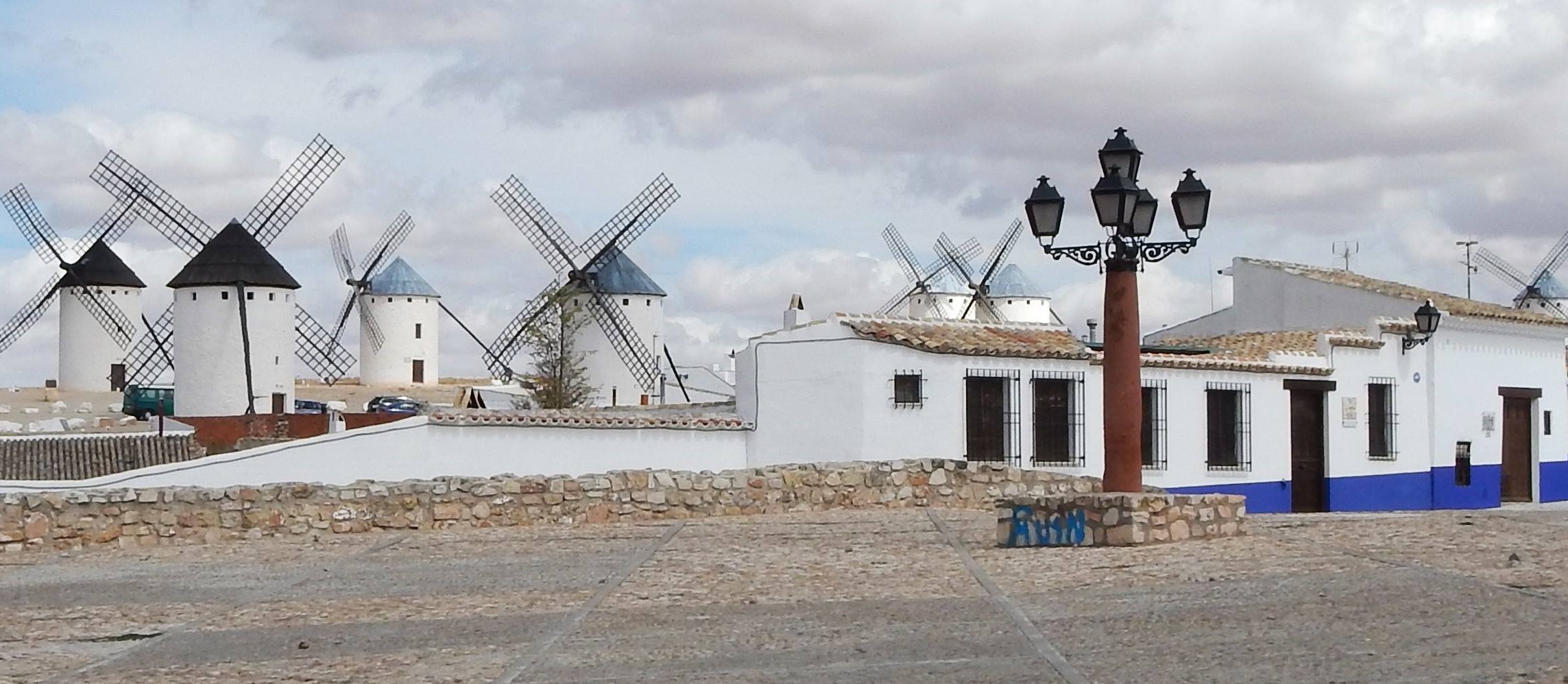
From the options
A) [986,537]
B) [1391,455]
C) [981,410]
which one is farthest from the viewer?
[1391,455]

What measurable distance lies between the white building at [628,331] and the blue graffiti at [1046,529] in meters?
37.4

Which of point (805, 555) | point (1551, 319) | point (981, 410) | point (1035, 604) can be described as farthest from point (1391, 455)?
point (1035, 604)

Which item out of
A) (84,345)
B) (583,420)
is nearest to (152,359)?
(84,345)

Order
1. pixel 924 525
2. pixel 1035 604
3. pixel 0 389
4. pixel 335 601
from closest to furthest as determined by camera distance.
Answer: pixel 1035 604, pixel 335 601, pixel 924 525, pixel 0 389

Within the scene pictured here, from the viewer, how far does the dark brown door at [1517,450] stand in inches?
1073

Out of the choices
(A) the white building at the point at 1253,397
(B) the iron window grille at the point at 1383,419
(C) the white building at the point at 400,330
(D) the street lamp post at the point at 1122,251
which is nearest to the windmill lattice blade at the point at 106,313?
(C) the white building at the point at 400,330

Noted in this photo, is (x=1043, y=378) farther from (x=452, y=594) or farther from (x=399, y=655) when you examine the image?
(x=399, y=655)

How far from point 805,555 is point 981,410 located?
804cm

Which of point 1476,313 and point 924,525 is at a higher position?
point 1476,313

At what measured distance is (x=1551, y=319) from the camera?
27.7 metres

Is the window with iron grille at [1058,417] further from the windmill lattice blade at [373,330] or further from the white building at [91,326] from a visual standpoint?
the windmill lattice blade at [373,330]

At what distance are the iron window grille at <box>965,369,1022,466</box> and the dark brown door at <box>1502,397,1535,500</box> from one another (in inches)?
395

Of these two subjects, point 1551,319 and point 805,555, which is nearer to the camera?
point 805,555

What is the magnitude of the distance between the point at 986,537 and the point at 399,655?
22.7ft
